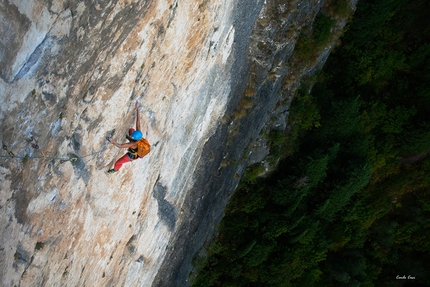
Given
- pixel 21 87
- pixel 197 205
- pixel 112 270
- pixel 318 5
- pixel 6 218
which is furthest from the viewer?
pixel 318 5

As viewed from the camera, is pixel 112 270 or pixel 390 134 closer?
pixel 112 270

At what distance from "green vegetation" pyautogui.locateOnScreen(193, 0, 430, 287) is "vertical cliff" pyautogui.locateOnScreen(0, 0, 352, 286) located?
2141mm

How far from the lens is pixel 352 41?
1077 cm

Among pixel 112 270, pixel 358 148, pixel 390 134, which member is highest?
pixel 390 134

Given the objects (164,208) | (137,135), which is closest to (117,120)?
(137,135)

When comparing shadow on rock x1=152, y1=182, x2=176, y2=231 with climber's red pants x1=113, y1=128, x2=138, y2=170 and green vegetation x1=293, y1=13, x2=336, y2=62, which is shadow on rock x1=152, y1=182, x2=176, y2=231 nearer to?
climber's red pants x1=113, y1=128, x2=138, y2=170

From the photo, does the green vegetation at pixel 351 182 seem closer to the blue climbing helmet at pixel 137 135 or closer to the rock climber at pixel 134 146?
the rock climber at pixel 134 146

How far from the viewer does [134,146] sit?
541 cm

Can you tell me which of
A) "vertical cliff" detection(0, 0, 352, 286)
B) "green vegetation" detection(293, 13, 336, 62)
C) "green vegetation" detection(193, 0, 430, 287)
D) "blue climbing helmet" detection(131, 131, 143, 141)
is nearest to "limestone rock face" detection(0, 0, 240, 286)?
"vertical cliff" detection(0, 0, 352, 286)

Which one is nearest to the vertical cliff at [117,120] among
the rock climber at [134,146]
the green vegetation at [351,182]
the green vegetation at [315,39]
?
the rock climber at [134,146]

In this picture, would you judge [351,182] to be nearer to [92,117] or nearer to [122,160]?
[122,160]

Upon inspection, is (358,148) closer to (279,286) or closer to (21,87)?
(279,286)

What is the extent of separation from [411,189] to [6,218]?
11926 millimetres

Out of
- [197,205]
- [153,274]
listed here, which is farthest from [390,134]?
[153,274]
